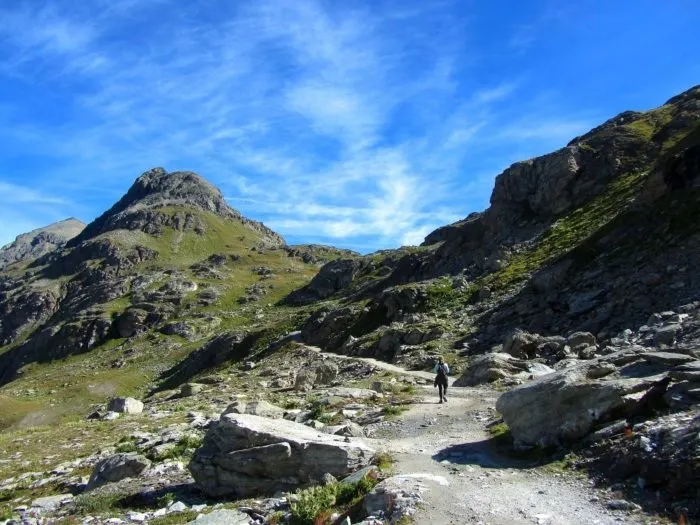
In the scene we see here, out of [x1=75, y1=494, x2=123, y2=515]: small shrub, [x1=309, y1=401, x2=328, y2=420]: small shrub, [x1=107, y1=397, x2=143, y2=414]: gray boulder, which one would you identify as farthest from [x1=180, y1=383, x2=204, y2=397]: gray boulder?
[x1=75, y1=494, x2=123, y2=515]: small shrub

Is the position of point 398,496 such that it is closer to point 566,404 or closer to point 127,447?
point 566,404

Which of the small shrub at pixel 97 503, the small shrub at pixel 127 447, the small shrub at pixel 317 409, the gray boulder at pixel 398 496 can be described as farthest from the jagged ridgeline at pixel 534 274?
the small shrub at pixel 97 503

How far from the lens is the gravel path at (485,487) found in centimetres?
1128

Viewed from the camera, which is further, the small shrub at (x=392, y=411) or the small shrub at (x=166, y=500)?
the small shrub at (x=392, y=411)

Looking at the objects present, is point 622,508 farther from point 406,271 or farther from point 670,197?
point 406,271

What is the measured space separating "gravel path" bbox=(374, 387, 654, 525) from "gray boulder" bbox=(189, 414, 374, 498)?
5.99 ft

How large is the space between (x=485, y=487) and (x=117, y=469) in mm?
14469

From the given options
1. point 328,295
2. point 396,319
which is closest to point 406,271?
point 396,319

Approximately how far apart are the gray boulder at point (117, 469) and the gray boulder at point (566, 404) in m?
13.9

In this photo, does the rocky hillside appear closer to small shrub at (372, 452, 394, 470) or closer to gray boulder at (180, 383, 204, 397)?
gray boulder at (180, 383, 204, 397)

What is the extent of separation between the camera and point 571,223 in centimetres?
7025


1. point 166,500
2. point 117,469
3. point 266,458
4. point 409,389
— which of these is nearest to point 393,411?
point 409,389

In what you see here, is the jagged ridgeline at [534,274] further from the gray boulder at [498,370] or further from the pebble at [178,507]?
the pebble at [178,507]

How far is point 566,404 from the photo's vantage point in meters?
15.6
